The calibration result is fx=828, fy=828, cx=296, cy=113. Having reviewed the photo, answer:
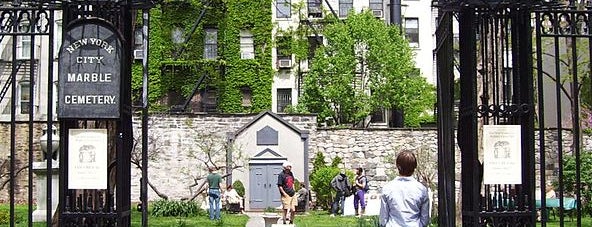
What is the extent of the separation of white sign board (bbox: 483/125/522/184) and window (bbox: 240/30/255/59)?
3011 centimetres

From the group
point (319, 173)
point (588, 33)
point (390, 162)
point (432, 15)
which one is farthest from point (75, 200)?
point (432, 15)

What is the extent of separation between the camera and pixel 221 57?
37.3 m

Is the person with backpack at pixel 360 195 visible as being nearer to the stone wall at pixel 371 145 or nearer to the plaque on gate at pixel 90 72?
the stone wall at pixel 371 145

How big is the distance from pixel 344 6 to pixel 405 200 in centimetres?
3182

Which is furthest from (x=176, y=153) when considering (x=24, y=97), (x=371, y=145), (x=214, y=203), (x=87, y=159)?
(x=87, y=159)

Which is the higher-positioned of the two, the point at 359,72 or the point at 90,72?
the point at 359,72

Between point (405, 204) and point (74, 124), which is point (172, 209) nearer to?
point (74, 124)

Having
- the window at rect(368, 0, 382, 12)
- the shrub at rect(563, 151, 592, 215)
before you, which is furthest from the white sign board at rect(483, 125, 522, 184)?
the window at rect(368, 0, 382, 12)

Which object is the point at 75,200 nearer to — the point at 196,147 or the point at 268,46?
the point at 196,147

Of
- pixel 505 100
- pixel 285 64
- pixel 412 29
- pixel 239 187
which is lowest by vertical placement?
pixel 239 187

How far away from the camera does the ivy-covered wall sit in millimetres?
36875

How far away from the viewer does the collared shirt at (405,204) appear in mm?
6977

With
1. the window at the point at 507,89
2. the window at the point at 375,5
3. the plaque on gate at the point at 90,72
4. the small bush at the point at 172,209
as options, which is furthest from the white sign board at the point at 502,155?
the window at the point at 375,5

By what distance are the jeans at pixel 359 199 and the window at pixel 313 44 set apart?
14886mm
